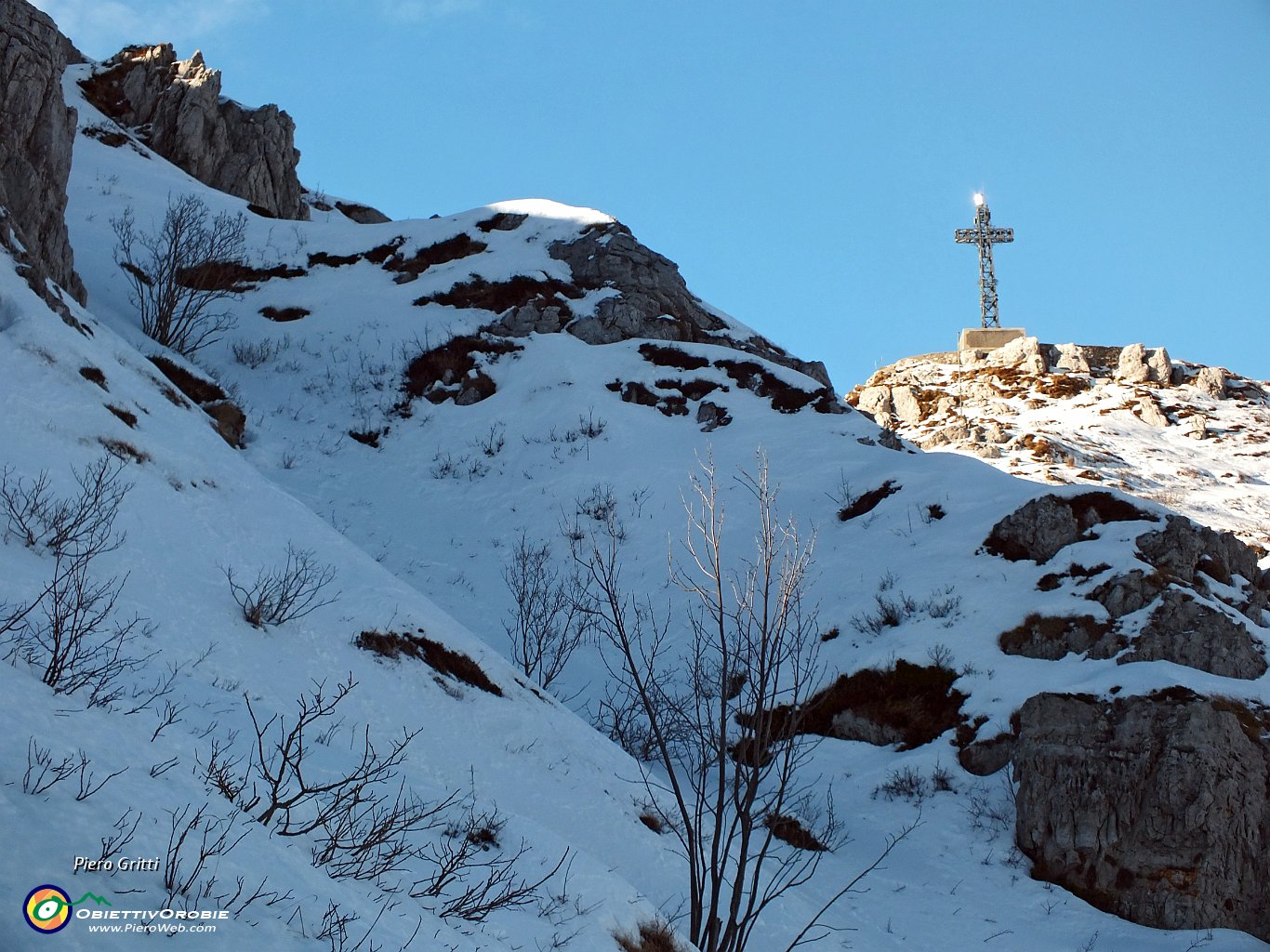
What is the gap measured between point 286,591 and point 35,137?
559 inches

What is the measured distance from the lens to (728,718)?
16.3 metres

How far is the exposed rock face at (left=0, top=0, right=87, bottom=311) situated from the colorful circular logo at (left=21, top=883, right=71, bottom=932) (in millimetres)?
17482

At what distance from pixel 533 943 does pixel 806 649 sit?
421 inches

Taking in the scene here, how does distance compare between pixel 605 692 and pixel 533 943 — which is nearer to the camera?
pixel 533 943

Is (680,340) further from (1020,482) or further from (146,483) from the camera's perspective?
(146,483)

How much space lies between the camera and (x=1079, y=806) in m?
11.9

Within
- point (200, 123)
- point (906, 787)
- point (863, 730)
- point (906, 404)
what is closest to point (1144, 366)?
point (906, 404)

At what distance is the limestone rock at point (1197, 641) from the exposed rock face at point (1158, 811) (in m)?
1.11

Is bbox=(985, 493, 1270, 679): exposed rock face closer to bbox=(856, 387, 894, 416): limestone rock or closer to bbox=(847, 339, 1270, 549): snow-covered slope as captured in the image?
bbox=(847, 339, 1270, 549): snow-covered slope

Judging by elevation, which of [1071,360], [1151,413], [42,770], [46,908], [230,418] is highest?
[1071,360]

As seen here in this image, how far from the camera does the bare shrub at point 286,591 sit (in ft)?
36.4

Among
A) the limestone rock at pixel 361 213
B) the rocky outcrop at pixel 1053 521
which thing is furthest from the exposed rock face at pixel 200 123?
the rocky outcrop at pixel 1053 521

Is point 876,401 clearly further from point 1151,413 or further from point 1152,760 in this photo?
point 1152,760

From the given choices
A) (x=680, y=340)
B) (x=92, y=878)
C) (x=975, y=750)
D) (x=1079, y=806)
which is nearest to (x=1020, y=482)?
(x=975, y=750)
